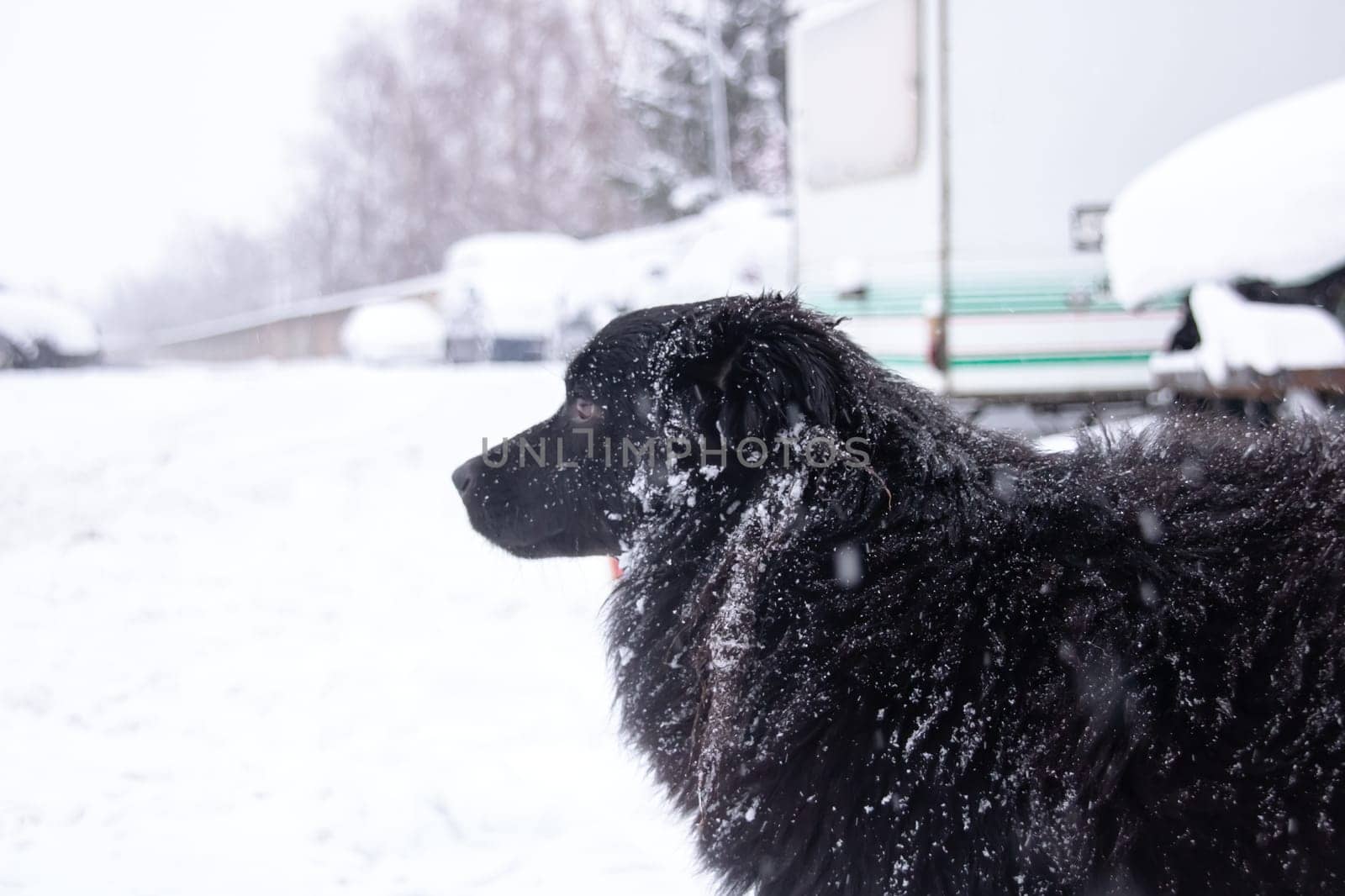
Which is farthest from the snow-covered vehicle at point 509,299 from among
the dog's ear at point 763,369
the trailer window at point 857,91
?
the dog's ear at point 763,369

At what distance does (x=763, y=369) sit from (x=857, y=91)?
23.9ft

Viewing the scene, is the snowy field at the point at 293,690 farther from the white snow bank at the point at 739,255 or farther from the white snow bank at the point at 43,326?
the white snow bank at the point at 43,326

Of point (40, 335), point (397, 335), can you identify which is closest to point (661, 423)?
point (40, 335)

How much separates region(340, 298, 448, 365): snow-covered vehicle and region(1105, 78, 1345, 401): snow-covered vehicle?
52.5 ft

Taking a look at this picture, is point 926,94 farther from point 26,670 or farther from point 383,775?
point 26,670

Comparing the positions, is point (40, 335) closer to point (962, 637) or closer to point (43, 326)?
point (43, 326)

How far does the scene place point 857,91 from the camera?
336 inches

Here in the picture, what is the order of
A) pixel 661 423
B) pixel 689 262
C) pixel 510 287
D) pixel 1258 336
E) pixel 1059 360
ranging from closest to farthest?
pixel 661 423, pixel 1258 336, pixel 1059 360, pixel 689 262, pixel 510 287

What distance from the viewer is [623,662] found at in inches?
96.7

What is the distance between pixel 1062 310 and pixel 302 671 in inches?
249

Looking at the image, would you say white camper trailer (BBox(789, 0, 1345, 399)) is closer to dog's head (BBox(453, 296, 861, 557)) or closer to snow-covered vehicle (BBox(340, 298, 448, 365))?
dog's head (BBox(453, 296, 861, 557))

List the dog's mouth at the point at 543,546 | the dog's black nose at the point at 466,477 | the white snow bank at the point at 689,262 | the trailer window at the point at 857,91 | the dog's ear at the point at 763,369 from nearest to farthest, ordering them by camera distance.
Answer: the dog's ear at the point at 763,369 → the dog's mouth at the point at 543,546 → the dog's black nose at the point at 466,477 → the trailer window at the point at 857,91 → the white snow bank at the point at 689,262

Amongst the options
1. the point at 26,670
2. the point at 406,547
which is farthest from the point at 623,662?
the point at 406,547

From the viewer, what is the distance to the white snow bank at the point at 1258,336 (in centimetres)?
523
